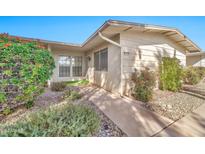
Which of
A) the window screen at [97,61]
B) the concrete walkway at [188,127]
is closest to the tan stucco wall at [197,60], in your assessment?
the window screen at [97,61]

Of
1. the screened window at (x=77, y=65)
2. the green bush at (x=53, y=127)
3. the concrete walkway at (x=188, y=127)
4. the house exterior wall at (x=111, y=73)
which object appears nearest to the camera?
the green bush at (x=53, y=127)

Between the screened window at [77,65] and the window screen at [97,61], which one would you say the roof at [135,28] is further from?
the screened window at [77,65]

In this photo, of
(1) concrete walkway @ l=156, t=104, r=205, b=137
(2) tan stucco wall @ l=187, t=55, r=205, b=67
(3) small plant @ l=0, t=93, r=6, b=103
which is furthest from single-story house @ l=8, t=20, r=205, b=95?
(2) tan stucco wall @ l=187, t=55, r=205, b=67

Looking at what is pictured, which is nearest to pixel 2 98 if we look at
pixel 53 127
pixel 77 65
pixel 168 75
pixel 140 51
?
pixel 53 127

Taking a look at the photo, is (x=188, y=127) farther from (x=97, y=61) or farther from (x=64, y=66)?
(x=64, y=66)

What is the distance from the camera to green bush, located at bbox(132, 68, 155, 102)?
5125 millimetres

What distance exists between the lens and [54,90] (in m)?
7.12

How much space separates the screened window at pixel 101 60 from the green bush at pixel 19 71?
13.0 feet

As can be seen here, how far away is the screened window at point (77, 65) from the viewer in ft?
34.3

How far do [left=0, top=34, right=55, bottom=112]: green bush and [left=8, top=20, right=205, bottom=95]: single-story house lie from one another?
2.86 metres
